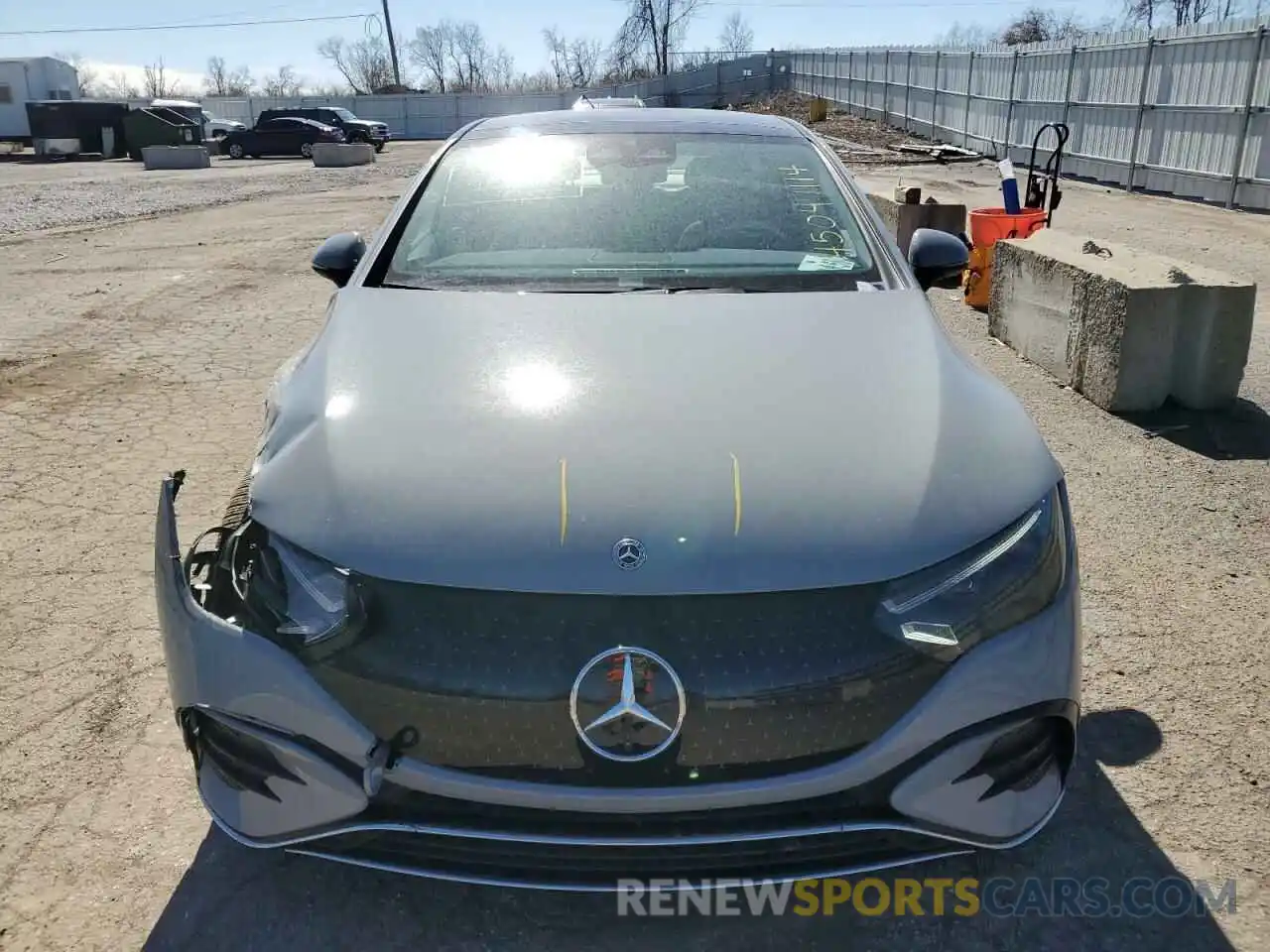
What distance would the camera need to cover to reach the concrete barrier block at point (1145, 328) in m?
5.07

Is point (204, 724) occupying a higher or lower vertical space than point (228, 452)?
higher

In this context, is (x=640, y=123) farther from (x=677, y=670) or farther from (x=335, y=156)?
(x=335, y=156)

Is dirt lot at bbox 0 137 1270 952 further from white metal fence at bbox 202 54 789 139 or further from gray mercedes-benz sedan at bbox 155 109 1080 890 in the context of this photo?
white metal fence at bbox 202 54 789 139

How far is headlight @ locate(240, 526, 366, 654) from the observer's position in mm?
1817

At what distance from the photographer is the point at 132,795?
2.53m

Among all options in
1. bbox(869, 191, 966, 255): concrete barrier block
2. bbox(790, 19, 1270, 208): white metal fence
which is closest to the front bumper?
bbox(869, 191, 966, 255): concrete barrier block

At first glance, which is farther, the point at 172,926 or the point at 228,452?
the point at 228,452

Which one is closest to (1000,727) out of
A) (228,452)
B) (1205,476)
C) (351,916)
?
(351,916)

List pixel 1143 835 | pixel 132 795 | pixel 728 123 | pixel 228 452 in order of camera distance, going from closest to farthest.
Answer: pixel 1143 835, pixel 132 795, pixel 728 123, pixel 228 452

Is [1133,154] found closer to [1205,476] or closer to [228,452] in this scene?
[1205,476]

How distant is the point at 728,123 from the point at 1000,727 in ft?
8.45

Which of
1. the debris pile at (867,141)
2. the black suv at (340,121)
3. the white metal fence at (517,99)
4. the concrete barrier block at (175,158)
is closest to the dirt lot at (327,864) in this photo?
the debris pile at (867,141)

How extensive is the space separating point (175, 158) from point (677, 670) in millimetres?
30748

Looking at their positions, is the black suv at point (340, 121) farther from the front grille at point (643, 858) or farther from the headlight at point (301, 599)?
the front grille at point (643, 858)
